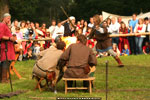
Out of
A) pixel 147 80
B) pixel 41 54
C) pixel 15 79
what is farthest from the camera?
pixel 15 79

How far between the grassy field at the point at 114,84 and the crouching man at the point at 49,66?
1.18 feet

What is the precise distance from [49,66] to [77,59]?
0.73 metres

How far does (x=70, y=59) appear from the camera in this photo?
904 centimetres

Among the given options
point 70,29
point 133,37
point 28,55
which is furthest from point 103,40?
point 133,37

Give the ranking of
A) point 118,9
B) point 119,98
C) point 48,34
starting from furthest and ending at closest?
point 118,9
point 48,34
point 119,98

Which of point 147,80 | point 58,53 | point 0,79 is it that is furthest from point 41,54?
point 147,80

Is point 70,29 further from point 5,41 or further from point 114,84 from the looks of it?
point 114,84

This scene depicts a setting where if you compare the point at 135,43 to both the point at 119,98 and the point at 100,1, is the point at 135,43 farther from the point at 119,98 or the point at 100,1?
the point at 100,1

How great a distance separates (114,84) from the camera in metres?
10.3

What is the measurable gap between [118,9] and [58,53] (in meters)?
33.9

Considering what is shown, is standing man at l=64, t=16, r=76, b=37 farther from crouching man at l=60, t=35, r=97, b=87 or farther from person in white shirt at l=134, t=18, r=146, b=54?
person in white shirt at l=134, t=18, r=146, b=54

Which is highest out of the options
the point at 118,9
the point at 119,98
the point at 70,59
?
the point at 118,9

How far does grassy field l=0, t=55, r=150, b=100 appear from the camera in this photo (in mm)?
8703

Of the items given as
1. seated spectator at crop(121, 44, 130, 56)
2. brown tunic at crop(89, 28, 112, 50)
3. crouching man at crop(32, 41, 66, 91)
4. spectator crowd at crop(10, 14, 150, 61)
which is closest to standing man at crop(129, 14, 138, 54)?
spectator crowd at crop(10, 14, 150, 61)
